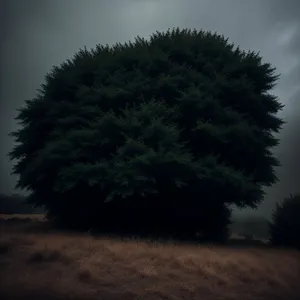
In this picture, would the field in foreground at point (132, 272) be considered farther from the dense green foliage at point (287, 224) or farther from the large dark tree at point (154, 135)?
the dense green foliage at point (287, 224)

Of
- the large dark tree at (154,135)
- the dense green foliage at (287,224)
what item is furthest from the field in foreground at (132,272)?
the dense green foliage at (287,224)

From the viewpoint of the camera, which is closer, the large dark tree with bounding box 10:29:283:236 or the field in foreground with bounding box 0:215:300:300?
the field in foreground with bounding box 0:215:300:300

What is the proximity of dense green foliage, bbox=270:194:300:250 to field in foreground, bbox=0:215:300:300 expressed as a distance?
2.76 metres

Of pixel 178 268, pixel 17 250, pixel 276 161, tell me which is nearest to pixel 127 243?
pixel 178 268

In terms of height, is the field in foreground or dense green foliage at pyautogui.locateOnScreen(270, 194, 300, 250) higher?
dense green foliage at pyautogui.locateOnScreen(270, 194, 300, 250)

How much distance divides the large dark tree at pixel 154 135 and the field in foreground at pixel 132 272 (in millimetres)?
2451

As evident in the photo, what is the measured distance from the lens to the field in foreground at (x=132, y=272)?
6.14 meters

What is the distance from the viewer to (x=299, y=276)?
29.2ft

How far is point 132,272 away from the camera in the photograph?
6.98m

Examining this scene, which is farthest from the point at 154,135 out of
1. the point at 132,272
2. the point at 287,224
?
the point at 287,224

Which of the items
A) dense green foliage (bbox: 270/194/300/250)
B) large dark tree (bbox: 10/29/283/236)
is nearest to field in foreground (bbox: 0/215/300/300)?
large dark tree (bbox: 10/29/283/236)

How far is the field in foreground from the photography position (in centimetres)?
614

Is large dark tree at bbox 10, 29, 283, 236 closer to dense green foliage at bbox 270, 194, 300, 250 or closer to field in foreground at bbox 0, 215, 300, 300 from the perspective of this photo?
dense green foliage at bbox 270, 194, 300, 250

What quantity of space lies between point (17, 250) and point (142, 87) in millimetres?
6929
